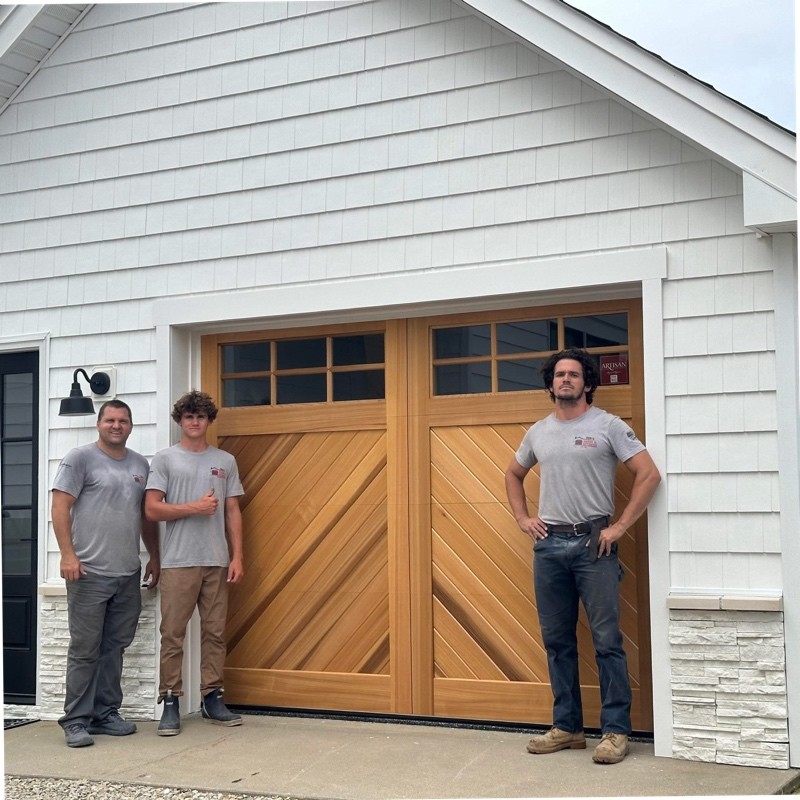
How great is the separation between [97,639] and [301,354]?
6.19ft

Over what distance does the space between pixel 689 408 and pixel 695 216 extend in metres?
0.90

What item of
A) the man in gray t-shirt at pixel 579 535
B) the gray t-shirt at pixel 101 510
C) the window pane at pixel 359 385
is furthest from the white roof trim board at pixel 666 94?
the gray t-shirt at pixel 101 510

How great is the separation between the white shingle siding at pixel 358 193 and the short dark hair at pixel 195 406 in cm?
44

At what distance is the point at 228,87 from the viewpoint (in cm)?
625

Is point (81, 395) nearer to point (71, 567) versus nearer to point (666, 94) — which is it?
point (71, 567)

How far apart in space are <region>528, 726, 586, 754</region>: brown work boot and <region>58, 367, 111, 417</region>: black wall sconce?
3.10 m

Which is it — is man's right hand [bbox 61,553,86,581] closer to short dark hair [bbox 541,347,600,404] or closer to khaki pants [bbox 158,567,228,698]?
khaki pants [bbox 158,567,228,698]

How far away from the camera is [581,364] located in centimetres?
514

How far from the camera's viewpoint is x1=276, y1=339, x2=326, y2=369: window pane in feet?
20.3

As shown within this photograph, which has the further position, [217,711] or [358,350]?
[358,350]

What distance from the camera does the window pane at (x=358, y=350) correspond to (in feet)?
19.7

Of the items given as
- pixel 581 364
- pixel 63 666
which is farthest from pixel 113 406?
pixel 581 364

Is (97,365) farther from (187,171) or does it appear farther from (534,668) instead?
(534,668)

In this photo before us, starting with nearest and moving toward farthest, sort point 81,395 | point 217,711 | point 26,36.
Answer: point 217,711
point 81,395
point 26,36
